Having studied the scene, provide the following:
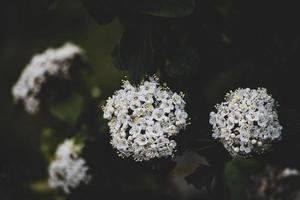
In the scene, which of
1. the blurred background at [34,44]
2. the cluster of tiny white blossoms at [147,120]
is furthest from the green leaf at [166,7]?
the blurred background at [34,44]

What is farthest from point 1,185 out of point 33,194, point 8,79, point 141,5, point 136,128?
point 8,79

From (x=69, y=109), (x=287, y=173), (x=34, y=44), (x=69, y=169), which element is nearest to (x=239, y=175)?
(x=287, y=173)

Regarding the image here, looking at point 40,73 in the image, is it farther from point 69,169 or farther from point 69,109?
point 69,169

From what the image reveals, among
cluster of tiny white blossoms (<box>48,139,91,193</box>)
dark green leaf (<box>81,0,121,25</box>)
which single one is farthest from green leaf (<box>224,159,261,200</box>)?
cluster of tiny white blossoms (<box>48,139,91,193</box>)

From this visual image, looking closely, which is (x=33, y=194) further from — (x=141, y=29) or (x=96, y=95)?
(x=141, y=29)

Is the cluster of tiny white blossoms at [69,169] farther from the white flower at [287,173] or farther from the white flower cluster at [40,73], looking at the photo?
the white flower at [287,173]

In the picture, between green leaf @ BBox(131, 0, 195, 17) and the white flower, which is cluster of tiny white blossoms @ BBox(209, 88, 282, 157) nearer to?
the white flower
